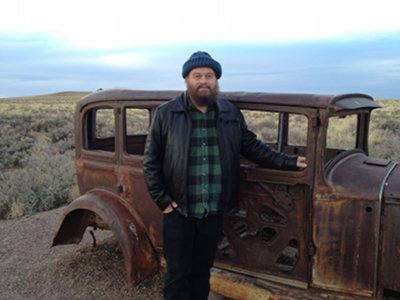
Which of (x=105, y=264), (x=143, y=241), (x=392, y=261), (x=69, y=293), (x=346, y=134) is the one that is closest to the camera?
(x=392, y=261)

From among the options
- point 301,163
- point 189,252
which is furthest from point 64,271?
point 301,163

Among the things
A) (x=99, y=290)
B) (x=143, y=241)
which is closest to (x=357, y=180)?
(x=143, y=241)

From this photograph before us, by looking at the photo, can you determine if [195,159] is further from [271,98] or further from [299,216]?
[299,216]

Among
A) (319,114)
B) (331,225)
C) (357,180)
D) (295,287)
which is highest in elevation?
(319,114)

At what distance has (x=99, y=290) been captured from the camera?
4.67m

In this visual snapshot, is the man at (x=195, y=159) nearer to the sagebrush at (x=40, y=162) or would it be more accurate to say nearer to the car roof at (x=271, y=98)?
the car roof at (x=271, y=98)

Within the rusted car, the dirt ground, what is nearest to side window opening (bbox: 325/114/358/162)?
the dirt ground

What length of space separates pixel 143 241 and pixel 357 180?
2.00 metres

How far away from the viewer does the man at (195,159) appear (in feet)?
10.9

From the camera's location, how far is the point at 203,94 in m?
3.32

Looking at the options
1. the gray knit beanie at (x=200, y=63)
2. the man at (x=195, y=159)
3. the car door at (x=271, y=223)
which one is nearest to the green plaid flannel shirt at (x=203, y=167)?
the man at (x=195, y=159)

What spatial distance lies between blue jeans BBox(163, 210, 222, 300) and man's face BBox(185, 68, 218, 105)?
0.86m

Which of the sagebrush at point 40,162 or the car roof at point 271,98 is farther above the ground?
the car roof at point 271,98

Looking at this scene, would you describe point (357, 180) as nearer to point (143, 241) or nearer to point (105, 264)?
point (143, 241)
